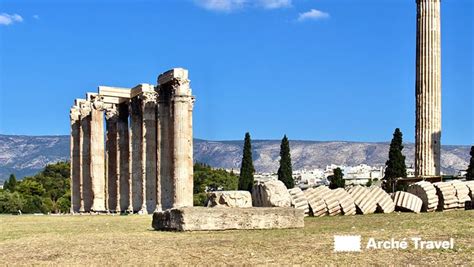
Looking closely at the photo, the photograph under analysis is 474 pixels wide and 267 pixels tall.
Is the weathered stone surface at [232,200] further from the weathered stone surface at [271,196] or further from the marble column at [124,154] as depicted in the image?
the marble column at [124,154]

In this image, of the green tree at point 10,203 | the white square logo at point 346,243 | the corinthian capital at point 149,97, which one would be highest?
the corinthian capital at point 149,97

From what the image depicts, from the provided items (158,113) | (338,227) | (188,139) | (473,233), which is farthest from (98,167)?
(473,233)

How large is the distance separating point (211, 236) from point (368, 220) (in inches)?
175

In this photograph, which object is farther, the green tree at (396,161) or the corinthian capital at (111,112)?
the green tree at (396,161)

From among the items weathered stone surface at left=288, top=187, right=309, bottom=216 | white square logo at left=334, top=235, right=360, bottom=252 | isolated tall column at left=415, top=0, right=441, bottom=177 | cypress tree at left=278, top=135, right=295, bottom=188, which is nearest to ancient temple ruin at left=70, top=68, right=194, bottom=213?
isolated tall column at left=415, top=0, right=441, bottom=177

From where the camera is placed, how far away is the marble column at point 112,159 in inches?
1764

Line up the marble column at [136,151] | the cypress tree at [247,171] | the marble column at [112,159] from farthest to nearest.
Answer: the cypress tree at [247,171], the marble column at [112,159], the marble column at [136,151]

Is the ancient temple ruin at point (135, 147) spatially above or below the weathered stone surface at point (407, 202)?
above

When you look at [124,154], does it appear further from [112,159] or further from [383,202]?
[383,202]

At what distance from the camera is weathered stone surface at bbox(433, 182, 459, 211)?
69.1 ft

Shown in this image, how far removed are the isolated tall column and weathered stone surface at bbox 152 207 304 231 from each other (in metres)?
16.8

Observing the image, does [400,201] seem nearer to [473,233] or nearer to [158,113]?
[473,233]

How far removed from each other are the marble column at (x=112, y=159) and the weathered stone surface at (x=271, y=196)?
24.9 metres

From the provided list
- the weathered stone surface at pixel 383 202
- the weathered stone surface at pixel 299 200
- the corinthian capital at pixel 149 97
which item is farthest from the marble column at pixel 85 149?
the weathered stone surface at pixel 383 202
